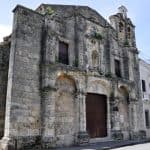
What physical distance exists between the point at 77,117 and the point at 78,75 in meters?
2.56

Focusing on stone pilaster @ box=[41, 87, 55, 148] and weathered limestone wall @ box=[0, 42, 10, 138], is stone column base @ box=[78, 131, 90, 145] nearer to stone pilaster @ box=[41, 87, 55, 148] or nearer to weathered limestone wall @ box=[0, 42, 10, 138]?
stone pilaster @ box=[41, 87, 55, 148]

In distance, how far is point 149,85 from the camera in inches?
884

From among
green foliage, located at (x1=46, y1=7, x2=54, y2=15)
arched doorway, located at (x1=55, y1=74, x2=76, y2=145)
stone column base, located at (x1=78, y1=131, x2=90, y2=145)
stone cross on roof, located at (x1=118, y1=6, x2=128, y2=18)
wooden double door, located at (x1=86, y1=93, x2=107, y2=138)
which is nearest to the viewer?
arched doorway, located at (x1=55, y1=74, x2=76, y2=145)

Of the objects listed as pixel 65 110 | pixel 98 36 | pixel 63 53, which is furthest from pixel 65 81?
pixel 98 36

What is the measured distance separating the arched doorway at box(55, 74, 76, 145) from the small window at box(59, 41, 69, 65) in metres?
1.17

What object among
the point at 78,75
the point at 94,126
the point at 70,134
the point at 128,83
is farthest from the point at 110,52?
the point at 70,134

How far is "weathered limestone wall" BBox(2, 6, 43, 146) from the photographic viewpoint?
38.0 feet

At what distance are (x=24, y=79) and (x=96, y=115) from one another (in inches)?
224

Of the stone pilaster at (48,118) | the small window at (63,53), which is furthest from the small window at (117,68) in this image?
the stone pilaster at (48,118)

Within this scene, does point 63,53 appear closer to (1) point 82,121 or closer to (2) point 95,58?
(2) point 95,58

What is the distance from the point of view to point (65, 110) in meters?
13.8

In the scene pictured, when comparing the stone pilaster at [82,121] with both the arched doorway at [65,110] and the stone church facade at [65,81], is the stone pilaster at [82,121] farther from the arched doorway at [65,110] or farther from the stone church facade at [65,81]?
the arched doorway at [65,110]

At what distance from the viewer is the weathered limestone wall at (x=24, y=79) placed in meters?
11.6

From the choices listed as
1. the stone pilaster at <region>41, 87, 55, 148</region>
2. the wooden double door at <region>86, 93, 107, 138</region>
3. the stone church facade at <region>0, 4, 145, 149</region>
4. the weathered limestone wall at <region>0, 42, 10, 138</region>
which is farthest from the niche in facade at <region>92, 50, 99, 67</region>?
the weathered limestone wall at <region>0, 42, 10, 138</region>
